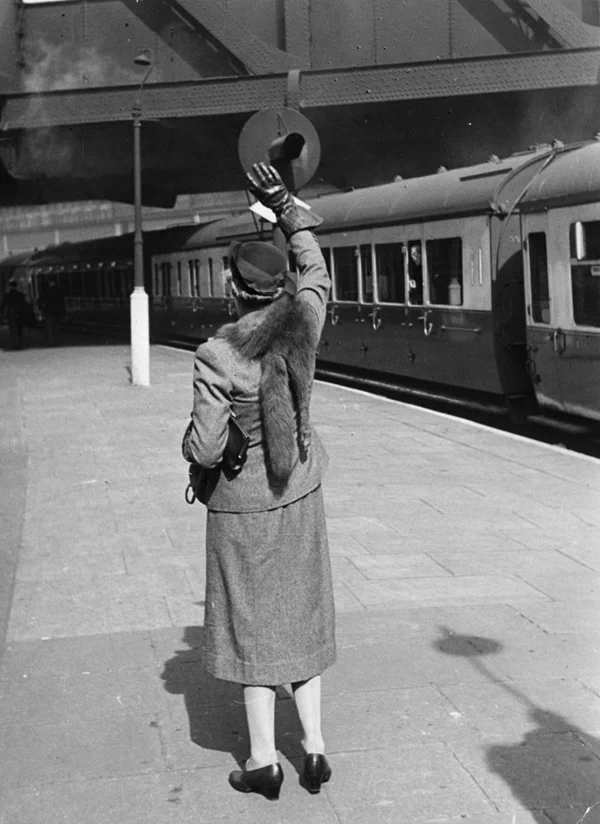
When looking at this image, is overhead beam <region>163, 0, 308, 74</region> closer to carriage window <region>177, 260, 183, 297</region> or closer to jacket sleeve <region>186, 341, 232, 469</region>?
carriage window <region>177, 260, 183, 297</region>

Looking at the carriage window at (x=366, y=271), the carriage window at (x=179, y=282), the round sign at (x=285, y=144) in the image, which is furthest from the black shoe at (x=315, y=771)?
the carriage window at (x=179, y=282)

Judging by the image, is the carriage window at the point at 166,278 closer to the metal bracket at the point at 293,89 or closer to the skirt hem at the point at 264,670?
the metal bracket at the point at 293,89

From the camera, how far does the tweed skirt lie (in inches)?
165

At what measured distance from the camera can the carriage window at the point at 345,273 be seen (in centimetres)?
1883

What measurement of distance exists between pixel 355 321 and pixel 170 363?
645cm

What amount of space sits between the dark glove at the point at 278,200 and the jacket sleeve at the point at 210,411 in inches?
24.2

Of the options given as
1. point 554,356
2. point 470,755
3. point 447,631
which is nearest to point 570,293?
point 554,356

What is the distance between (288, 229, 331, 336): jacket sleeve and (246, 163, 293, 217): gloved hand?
0.38 ft

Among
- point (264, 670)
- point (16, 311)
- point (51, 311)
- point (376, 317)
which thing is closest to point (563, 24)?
point (376, 317)

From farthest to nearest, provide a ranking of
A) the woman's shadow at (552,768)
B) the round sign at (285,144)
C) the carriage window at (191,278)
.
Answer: the carriage window at (191,278), the round sign at (285,144), the woman's shadow at (552,768)

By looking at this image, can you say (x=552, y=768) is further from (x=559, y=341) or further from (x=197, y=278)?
(x=197, y=278)

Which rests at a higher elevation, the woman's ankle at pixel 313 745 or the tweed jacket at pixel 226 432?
the tweed jacket at pixel 226 432

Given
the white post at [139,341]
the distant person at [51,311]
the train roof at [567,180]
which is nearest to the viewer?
the train roof at [567,180]

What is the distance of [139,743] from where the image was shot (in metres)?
4.57
